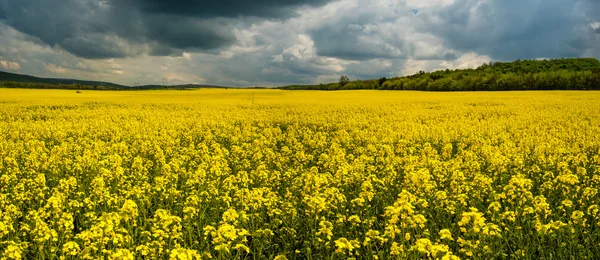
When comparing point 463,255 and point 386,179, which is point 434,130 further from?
point 463,255

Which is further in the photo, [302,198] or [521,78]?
[521,78]

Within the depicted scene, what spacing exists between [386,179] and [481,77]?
233ft

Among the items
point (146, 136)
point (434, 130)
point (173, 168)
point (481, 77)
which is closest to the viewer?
point (173, 168)

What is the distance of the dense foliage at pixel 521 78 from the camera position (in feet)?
198

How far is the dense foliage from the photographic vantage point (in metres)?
60.3

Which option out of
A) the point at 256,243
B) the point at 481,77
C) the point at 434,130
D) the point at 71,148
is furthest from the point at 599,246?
the point at 481,77

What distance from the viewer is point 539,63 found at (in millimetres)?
85438

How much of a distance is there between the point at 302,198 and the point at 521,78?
6877 cm

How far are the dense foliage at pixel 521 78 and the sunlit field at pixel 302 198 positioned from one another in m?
50.7

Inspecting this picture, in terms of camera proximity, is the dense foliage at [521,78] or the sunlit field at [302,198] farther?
the dense foliage at [521,78]

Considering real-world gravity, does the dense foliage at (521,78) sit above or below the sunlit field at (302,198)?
above

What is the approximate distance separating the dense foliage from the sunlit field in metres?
50.7

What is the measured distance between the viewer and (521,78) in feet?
212

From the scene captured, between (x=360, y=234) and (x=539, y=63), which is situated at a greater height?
(x=539, y=63)
